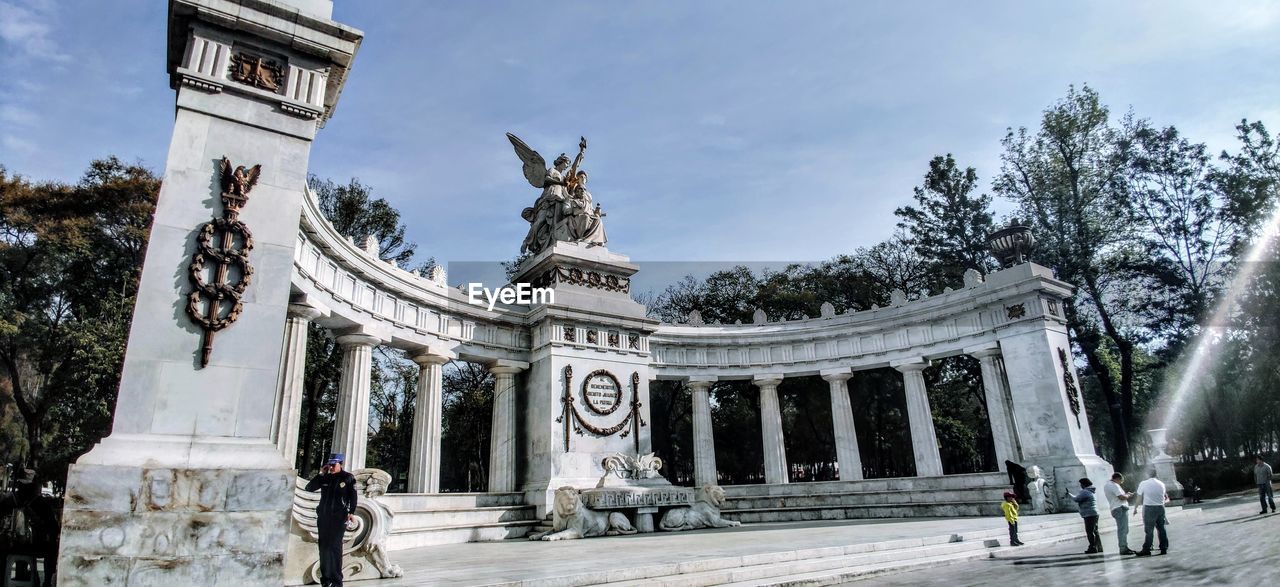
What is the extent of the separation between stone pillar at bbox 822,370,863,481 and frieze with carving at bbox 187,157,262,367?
2209cm

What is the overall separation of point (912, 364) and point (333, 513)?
23067 mm

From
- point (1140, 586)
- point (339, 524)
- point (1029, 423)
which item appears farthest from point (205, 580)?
point (1029, 423)

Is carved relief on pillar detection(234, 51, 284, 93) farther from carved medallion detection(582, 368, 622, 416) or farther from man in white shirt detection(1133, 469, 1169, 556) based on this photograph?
man in white shirt detection(1133, 469, 1169, 556)

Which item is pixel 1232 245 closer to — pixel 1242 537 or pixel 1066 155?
pixel 1066 155

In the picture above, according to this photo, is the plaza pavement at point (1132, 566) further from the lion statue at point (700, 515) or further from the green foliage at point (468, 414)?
the green foliage at point (468, 414)

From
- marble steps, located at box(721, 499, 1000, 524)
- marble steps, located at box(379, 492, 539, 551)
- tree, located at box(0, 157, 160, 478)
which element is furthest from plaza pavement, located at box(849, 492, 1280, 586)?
tree, located at box(0, 157, 160, 478)

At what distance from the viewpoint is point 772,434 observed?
87.4 ft

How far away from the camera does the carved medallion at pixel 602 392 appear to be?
1997cm

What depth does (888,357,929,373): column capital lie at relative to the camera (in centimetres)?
2522

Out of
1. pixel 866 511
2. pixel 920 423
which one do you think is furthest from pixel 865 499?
pixel 920 423

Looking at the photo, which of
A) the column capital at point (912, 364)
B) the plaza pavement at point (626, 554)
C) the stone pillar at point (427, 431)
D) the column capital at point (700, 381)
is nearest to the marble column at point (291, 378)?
the stone pillar at point (427, 431)

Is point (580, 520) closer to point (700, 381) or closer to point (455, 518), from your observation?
point (455, 518)

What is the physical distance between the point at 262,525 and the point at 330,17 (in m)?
6.42

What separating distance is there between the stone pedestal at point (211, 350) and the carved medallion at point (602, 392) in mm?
12879
